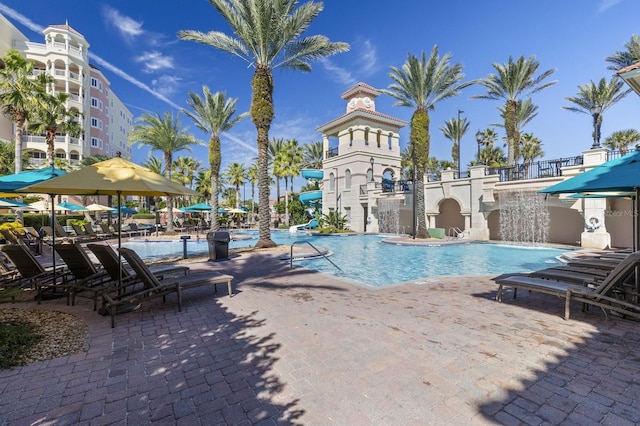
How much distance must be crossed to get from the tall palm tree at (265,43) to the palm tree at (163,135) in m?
12.7

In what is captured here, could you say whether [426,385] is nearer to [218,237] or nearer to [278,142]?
[218,237]

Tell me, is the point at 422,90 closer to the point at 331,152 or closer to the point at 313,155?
the point at 331,152

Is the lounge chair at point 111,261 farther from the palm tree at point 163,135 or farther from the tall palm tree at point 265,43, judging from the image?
the palm tree at point 163,135

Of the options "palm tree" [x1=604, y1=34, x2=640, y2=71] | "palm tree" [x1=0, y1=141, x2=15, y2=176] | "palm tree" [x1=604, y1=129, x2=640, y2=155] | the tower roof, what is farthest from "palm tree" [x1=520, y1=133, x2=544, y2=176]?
"palm tree" [x1=0, y1=141, x2=15, y2=176]

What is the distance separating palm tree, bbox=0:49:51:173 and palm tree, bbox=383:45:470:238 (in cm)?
2423

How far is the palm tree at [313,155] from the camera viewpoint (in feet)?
163

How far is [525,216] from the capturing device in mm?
20531

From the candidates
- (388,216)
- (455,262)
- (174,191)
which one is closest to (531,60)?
(388,216)

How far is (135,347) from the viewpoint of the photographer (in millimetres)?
4129

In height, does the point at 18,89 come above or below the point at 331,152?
above

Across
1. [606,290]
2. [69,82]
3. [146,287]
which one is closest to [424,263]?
[606,290]

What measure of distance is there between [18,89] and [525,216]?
34.0 meters

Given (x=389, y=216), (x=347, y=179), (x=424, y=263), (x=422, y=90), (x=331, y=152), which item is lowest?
(x=424, y=263)

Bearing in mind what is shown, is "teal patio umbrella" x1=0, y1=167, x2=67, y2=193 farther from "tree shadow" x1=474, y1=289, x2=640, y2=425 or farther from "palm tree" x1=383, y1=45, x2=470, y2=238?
"palm tree" x1=383, y1=45, x2=470, y2=238
